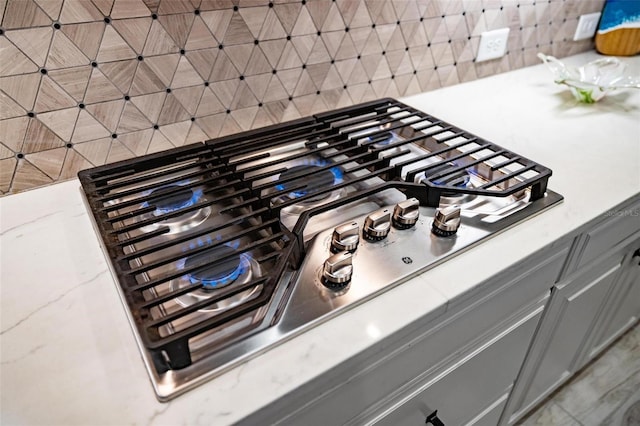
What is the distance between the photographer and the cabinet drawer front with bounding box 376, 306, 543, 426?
76 centimetres

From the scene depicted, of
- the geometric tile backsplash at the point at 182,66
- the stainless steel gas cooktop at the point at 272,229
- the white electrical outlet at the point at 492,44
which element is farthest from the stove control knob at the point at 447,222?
the white electrical outlet at the point at 492,44

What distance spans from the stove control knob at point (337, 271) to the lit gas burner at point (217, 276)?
10cm

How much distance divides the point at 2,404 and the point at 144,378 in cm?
15

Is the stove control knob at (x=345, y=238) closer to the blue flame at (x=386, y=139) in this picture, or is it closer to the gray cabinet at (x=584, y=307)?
the blue flame at (x=386, y=139)

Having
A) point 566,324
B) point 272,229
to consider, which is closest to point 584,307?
point 566,324

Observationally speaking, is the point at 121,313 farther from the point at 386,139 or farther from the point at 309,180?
the point at 386,139

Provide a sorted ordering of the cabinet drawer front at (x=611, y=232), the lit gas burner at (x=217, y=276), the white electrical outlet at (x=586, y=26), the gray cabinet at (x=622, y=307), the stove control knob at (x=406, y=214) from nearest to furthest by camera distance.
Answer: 1. the lit gas burner at (x=217, y=276)
2. the stove control knob at (x=406, y=214)
3. the cabinet drawer front at (x=611, y=232)
4. the gray cabinet at (x=622, y=307)
5. the white electrical outlet at (x=586, y=26)

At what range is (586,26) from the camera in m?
1.55

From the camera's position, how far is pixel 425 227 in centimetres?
72

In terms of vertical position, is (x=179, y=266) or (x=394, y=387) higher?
(x=179, y=266)

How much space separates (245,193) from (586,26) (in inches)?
58.5

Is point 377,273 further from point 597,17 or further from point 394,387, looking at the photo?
point 597,17

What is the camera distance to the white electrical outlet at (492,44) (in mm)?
1299

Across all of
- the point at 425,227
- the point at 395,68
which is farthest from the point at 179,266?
the point at 395,68
